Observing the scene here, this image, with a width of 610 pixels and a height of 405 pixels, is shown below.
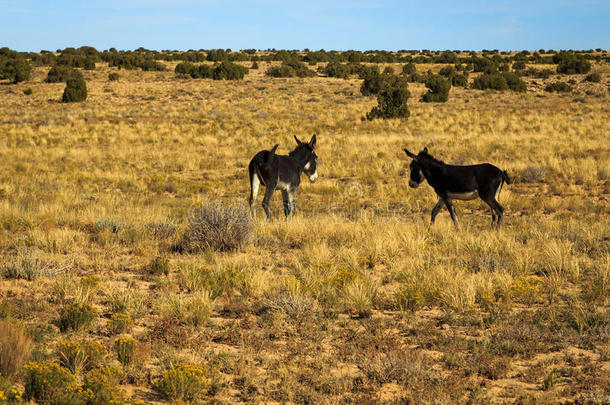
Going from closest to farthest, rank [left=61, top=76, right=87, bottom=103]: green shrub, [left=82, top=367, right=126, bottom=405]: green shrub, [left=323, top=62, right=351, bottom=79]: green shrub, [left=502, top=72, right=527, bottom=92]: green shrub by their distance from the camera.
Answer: [left=82, top=367, right=126, bottom=405]: green shrub → [left=61, top=76, right=87, bottom=103]: green shrub → [left=502, top=72, right=527, bottom=92]: green shrub → [left=323, top=62, right=351, bottom=79]: green shrub

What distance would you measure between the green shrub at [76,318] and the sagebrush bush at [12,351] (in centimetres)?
87

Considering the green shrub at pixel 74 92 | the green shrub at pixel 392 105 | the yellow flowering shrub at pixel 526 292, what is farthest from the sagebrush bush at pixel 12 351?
the green shrub at pixel 74 92

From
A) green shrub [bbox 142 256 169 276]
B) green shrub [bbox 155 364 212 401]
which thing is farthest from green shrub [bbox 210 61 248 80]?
green shrub [bbox 155 364 212 401]

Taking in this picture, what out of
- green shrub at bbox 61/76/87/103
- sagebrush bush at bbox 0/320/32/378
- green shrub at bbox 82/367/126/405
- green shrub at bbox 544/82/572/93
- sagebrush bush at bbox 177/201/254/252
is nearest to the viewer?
green shrub at bbox 82/367/126/405

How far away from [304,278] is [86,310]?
306 cm

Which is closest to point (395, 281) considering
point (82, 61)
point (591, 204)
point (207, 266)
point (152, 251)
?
point (207, 266)

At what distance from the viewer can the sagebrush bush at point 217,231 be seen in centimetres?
959

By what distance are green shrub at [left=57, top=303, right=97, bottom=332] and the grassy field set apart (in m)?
0.02

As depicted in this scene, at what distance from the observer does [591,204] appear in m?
14.7

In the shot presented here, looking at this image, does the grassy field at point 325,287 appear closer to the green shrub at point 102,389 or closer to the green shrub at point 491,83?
the green shrub at point 102,389

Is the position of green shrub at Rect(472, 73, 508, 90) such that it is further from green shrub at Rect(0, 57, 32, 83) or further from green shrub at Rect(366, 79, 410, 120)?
green shrub at Rect(0, 57, 32, 83)

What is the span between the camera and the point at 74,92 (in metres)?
42.9

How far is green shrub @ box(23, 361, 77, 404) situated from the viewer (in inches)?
176

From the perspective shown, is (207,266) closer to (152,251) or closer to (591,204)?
(152,251)
